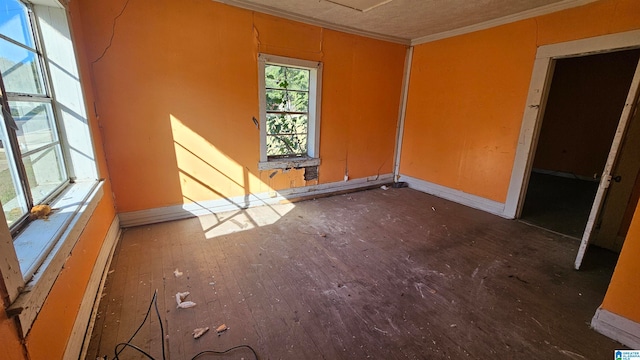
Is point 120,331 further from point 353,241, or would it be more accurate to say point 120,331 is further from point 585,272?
point 585,272

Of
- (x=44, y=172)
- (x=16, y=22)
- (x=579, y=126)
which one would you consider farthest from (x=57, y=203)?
(x=579, y=126)

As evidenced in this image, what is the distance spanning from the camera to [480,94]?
3.91 m

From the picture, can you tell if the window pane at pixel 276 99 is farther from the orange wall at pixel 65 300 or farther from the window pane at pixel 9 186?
the window pane at pixel 9 186

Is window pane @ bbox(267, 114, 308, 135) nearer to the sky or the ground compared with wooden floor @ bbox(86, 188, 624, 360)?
nearer to the sky

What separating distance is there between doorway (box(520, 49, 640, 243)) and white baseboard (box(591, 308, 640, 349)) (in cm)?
314

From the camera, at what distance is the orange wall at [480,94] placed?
299 centimetres

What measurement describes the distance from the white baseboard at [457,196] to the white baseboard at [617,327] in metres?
2.12

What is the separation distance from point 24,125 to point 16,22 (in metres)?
0.73

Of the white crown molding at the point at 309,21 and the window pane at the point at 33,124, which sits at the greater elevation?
the white crown molding at the point at 309,21

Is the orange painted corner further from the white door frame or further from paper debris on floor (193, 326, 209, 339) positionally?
the white door frame

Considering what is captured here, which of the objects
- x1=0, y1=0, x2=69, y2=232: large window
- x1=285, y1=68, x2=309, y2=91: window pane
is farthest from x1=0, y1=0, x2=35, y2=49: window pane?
x1=285, y1=68, x2=309, y2=91: window pane

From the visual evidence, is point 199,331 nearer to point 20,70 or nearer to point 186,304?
point 186,304

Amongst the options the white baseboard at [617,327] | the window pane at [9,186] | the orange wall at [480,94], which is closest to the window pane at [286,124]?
the orange wall at [480,94]

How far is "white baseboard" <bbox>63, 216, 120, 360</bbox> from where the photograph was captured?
1493 millimetres
